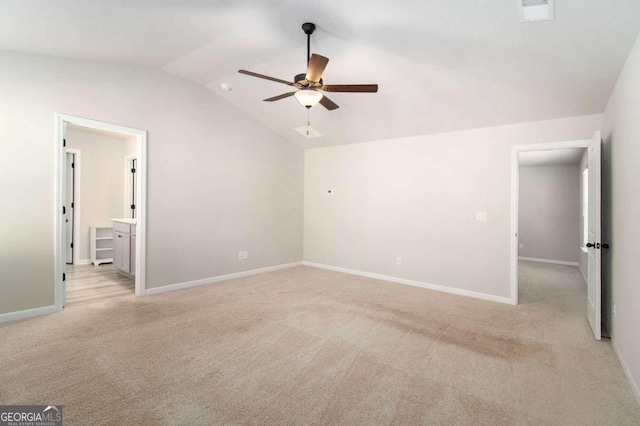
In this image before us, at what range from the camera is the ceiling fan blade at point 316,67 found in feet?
7.89

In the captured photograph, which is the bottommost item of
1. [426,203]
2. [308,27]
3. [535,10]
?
[426,203]

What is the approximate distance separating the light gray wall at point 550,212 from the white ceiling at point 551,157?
29 cm

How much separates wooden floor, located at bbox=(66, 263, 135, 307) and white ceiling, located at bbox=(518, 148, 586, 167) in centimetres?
697

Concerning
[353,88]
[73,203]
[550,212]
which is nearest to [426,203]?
[353,88]

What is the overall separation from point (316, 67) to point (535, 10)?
1.58 meters


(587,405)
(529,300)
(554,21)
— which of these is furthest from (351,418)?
(529,300)

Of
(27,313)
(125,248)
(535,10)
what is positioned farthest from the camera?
(125,248)

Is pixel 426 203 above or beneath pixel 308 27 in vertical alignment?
beneath

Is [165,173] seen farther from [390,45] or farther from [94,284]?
[390,45]

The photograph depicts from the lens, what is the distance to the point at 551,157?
618cm

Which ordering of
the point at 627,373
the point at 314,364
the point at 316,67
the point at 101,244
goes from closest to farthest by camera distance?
the point at 627,373 → the point at 314,364 → the point at 316,67 → the point at 101,244

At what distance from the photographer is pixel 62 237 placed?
3381 millimetres

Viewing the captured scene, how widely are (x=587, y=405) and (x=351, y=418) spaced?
1.51m

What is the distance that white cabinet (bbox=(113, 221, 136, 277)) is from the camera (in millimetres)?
4609
